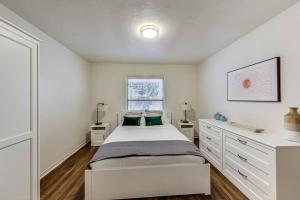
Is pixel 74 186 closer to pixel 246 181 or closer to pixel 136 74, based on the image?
pixel 246 181

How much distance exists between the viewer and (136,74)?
479 cm

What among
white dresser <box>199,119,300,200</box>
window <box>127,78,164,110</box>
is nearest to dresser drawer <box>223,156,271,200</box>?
white dresser <box>199,119,300,200</box>

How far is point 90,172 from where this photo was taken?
6.40ft

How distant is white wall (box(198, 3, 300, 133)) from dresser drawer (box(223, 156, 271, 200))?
2.31ft

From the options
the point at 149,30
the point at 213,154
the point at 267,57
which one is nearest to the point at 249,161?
the point at 213,154

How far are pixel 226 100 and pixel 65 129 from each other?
3.41 meters

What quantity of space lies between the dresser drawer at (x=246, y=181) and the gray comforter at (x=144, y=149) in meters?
0.62

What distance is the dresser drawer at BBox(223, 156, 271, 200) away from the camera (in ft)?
5.86

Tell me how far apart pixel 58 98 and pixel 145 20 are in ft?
7.04

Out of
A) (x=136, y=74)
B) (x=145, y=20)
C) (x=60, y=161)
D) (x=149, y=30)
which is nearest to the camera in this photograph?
(x=145, y=20)

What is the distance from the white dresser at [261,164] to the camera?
1630 millimetres

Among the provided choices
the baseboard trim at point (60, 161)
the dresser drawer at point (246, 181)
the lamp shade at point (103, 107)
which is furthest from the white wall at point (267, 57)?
the baseboard trim at point (60, 161)

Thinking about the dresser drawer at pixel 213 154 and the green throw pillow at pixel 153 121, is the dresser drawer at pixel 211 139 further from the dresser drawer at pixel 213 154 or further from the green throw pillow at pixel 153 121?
the green throw pillow at pixel 153 121

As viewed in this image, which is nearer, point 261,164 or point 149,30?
point 261,164
